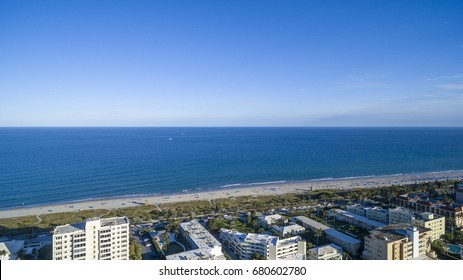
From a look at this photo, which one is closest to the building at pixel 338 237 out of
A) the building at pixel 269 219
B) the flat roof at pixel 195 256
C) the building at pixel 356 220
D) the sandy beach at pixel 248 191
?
the building at pixel 269 219

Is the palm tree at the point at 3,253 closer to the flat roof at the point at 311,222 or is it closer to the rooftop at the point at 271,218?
the rooftop at the point at 271,218

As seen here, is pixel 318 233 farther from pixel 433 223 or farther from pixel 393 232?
pixel 433 223

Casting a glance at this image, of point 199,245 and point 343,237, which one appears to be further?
point 343,237

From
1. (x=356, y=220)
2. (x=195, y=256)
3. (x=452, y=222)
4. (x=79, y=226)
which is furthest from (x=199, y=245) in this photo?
(x=452, y=222)

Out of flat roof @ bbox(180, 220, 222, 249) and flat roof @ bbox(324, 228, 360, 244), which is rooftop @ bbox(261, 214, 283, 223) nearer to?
flat roof @ bbox(324, 228, 360, 244)

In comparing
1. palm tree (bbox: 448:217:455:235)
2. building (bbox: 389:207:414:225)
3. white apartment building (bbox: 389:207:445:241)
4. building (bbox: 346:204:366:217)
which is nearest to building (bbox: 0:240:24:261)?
white apartment building (bbox: 389:207:445:241)
